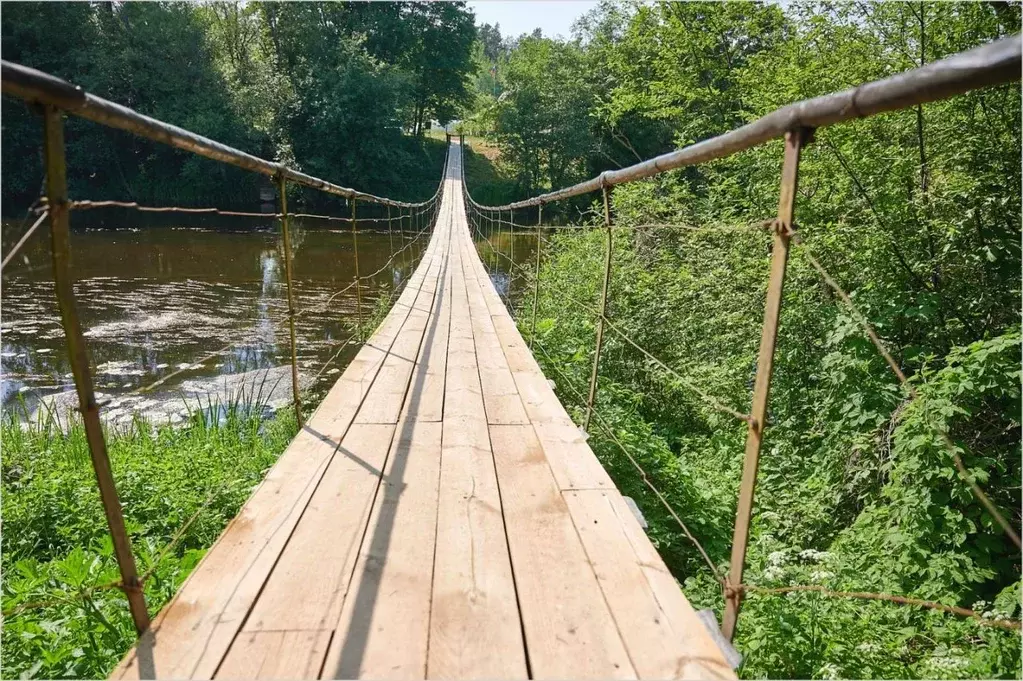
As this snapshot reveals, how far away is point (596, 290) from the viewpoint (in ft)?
17.6

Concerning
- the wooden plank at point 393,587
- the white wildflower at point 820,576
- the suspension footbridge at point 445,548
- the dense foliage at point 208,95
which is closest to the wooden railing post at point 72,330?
the suspension footbridge at point 445,548

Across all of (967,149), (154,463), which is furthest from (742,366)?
(154,463)

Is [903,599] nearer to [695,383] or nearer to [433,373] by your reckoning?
[433,373]

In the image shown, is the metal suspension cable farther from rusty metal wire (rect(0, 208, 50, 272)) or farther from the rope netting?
the rope netting

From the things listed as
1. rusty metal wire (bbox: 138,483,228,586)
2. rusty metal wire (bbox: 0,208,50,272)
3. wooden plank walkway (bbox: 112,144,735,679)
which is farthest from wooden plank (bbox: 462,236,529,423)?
rusty metal wire (bbox: 0,208,50,272)

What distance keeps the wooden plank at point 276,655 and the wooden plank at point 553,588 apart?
1.15 feet

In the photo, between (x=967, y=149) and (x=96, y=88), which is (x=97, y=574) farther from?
(x=96, y=88)

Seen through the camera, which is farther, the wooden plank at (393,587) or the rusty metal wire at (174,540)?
the rusty metal wire at (174,540)

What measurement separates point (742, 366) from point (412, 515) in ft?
9.62

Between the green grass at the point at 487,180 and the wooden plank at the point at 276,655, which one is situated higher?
the green grass at the point at 487,180

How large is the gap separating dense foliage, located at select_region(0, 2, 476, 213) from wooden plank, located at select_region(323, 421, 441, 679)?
738 inches

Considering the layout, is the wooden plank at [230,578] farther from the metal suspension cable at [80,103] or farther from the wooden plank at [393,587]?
the metal suspension cable at [80,103]

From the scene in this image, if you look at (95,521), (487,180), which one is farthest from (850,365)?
(487,180)

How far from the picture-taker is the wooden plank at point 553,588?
0.99 metres
